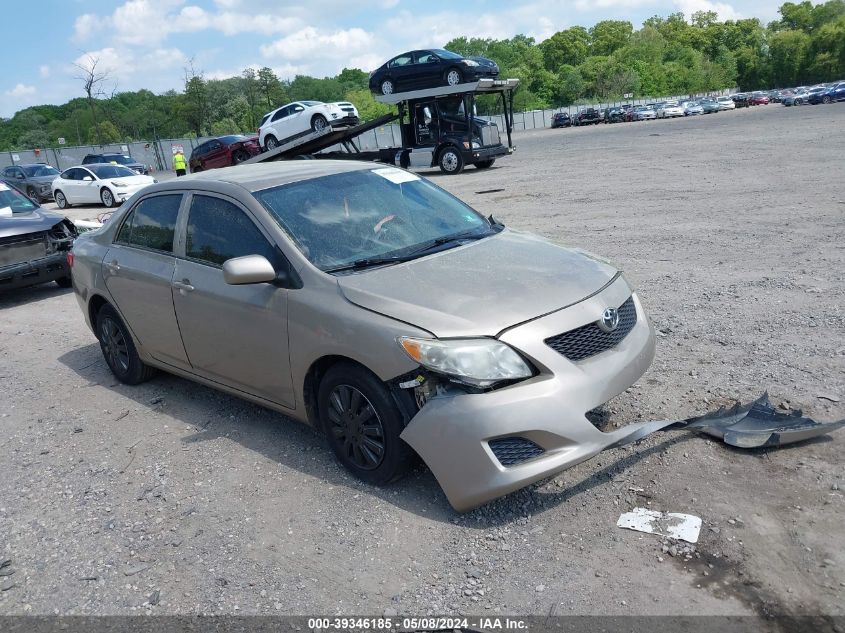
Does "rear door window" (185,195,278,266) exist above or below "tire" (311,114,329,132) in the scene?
below

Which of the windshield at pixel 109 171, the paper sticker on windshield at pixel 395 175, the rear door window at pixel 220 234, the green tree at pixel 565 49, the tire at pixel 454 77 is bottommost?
the rear door window at pixel 220 234

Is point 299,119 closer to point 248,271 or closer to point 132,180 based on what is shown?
point 132,180

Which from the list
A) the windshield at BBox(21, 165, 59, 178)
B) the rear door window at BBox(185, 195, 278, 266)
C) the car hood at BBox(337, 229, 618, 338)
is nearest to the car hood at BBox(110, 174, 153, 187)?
the windshield at BBox(21, 165, 59, 178)

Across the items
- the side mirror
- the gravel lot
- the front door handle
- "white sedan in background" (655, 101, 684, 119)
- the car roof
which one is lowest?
the gravel lot

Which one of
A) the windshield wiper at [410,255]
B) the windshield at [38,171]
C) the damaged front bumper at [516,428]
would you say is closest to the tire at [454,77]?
the windshield at [38,171]

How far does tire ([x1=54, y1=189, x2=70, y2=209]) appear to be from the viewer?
23812 mm

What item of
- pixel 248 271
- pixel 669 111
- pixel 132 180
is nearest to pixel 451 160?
pixel 132 180

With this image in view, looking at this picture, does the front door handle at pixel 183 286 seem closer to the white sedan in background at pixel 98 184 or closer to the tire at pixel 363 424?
the tire at pixel 363 424

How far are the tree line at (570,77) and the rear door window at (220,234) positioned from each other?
56.7 m

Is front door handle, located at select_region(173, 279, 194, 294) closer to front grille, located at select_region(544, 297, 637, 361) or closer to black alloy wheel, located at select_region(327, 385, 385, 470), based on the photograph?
black alloy wheel, located at select_region(327, 385, 385, 470)

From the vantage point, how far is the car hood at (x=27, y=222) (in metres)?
9.55

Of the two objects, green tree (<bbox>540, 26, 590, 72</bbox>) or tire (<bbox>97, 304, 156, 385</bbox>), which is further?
green tree (<bbox>540, 26, 590, 72</bbox>)

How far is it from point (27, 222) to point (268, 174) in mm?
6634

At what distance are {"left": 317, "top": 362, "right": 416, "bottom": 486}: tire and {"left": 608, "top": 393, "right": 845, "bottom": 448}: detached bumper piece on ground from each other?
3.72ft
